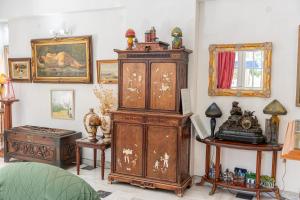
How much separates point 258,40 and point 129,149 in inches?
87.0

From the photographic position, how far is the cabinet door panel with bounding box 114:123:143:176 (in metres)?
4.01

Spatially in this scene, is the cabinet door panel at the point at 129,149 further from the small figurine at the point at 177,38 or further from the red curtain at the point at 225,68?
the red curtain at the point at 225,68

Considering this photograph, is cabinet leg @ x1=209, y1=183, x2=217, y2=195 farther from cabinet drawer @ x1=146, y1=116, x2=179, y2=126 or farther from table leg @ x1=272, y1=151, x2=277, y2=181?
cabinet drawer @ x1=146, y1=116, x2=179, y2=126

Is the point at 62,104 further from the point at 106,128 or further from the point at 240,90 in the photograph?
the point at 240,90

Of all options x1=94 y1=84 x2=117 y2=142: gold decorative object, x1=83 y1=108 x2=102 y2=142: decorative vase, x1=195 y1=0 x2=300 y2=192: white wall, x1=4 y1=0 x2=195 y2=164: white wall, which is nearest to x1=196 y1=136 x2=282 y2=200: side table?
x1=195 y1=0 x2=300 y2=192: white wall

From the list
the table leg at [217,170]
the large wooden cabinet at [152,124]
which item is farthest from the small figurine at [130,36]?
the table leg at [217,170]

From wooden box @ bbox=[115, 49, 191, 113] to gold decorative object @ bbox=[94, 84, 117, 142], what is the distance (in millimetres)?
505

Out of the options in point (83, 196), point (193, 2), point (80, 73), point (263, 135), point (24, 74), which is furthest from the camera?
point (24, 74)

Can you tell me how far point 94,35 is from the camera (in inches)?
196

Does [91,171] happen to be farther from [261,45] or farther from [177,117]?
[261,45]

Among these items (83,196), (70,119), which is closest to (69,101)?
Result: (70,119)

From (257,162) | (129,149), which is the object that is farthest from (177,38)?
(257,162)

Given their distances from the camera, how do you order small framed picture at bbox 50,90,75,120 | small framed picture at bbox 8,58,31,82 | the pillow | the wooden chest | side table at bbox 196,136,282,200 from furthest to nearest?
1. small framed picture at bbox 8,58,31,82
2. small framed picture at bbox 50,90,75,120
3. the wooden chest
4. side table at bbox 196,136,282,200
5. the pillow

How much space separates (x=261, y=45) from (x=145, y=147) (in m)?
1.98
